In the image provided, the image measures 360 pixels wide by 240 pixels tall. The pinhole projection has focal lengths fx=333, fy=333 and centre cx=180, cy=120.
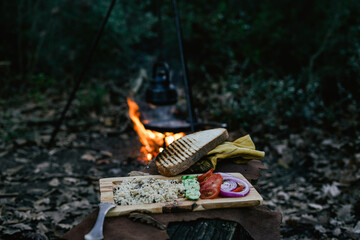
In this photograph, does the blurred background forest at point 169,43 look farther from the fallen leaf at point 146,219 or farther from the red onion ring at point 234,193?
the fallen leaf at point 146,219

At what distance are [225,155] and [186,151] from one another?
1.11ft

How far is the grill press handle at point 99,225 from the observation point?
1.64 m

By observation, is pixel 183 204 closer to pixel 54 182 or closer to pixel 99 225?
pixel 99 225

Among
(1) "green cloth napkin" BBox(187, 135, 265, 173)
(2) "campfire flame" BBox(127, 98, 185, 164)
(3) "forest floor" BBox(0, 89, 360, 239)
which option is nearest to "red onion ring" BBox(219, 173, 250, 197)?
(1) "green cloth napkin" BBox(187, 135, 265, 173)

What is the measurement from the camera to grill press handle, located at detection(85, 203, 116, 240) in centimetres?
164

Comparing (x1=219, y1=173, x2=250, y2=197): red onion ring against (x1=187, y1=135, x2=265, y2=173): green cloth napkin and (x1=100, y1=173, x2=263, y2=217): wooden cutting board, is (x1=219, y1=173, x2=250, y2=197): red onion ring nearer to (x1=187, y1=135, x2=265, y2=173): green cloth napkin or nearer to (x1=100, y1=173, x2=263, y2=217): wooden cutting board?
(x1=100, y1=173, x2=263, y2=217): wooden cutting board

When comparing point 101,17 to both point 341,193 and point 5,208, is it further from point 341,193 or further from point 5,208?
point 341,193

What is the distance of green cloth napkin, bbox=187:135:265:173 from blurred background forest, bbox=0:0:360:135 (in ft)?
14.4

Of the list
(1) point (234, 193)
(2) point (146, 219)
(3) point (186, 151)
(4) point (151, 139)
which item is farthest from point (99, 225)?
(4) point (151, 139)

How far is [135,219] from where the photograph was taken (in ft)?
5.97

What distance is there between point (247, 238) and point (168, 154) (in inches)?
33.6

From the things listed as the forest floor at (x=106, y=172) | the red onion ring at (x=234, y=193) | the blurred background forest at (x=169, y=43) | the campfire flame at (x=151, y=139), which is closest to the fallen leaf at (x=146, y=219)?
the red onion ring at (x=234, y=193)

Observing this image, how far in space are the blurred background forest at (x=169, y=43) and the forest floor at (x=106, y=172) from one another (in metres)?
1.29

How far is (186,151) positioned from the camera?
2527 mm
